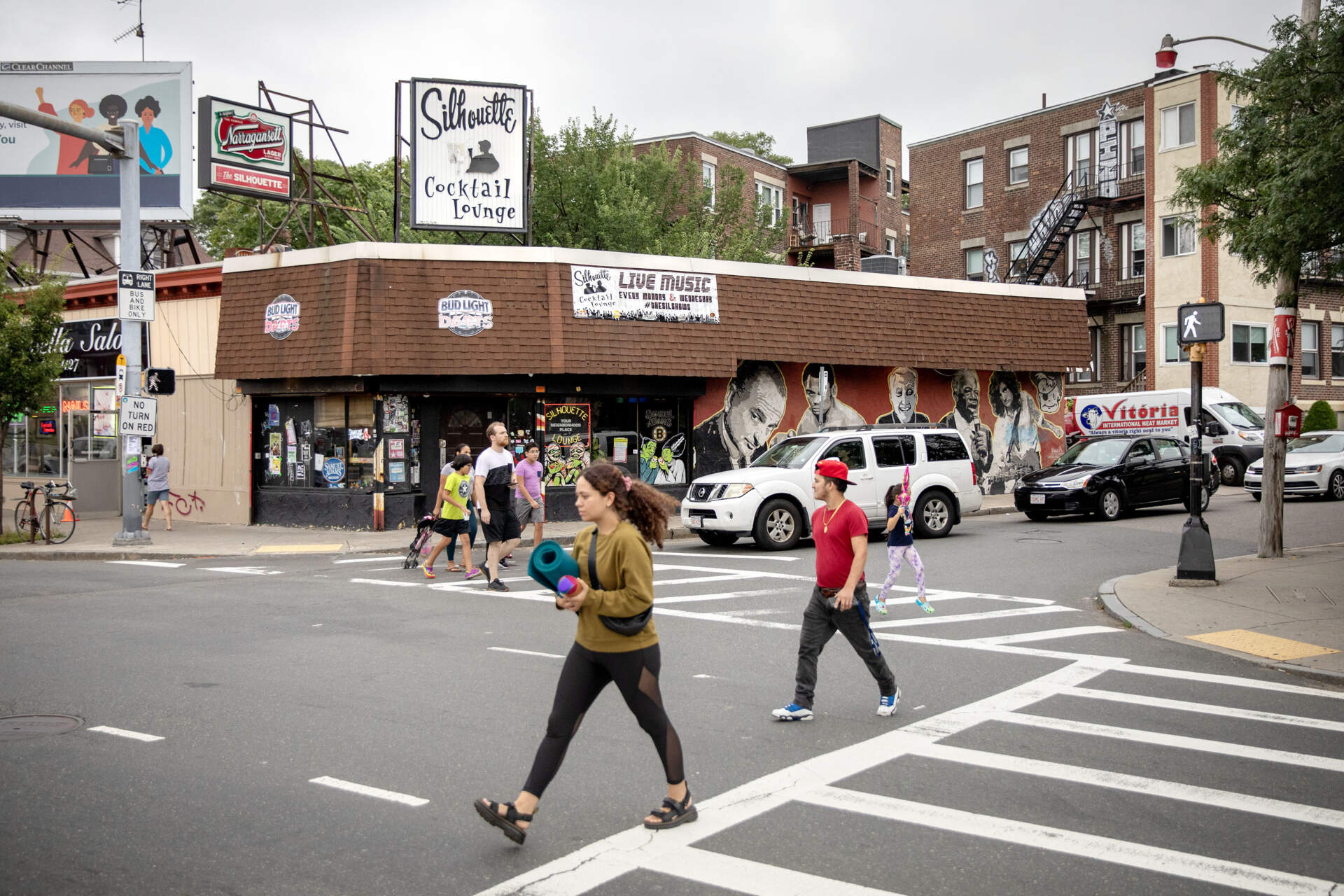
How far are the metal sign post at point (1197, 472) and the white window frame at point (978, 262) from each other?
2653 cm

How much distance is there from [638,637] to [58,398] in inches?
991

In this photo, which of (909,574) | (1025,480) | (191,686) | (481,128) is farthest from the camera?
(481,128)

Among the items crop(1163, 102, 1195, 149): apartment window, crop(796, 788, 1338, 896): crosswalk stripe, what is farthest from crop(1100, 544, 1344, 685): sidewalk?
crop(1163, 102, 1195, 149): apartment window

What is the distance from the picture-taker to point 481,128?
878 inches

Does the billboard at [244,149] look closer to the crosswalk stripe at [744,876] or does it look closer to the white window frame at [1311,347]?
the crosswalk stripe at [744,876]

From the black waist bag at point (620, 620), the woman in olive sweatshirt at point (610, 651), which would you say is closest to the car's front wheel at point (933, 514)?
the woman in olive sweatshirt at point (610, 651)

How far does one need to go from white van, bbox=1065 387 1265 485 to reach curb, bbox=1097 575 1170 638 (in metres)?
15.8

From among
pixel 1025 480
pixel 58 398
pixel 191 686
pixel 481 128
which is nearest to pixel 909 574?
pixel 1025 480

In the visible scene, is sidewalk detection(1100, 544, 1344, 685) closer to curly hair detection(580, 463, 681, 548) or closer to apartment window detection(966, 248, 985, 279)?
curly hair detection(580, 463, 681, 548)

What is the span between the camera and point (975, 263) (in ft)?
129

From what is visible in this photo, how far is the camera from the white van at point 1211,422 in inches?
1086

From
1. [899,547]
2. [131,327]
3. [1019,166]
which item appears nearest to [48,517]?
[131,327]

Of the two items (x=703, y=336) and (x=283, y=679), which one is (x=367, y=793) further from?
(x=703, y=336)

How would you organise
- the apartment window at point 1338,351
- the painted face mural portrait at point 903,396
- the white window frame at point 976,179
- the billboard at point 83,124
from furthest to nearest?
the white window frame at point 976,179, the apartment window at point 1338,351, the billboard at point 83,124, the painted face mural portrait at point 903,396
